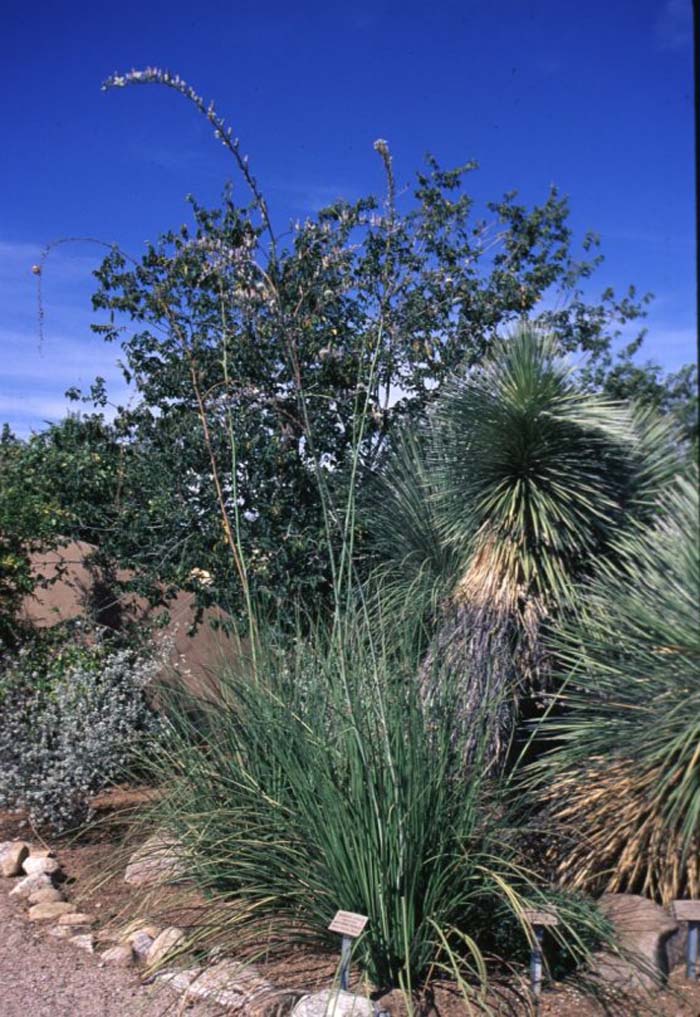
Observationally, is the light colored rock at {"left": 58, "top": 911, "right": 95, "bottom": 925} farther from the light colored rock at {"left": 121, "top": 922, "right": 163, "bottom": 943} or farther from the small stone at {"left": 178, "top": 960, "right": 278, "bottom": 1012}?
the small stone at {"left": 178, "top": 960, "right": 278, "bottom": 1012}

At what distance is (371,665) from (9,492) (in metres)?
4.43

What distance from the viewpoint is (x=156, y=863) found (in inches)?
252

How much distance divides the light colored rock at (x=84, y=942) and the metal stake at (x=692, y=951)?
3003mm

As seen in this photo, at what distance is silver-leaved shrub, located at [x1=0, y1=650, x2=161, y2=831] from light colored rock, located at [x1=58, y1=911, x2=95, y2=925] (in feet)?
4.04

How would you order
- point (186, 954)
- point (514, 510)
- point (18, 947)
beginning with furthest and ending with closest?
point (514, 510)
point (18, 947)
point (186, 954)

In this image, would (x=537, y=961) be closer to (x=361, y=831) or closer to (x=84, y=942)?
(x=361, y=831)

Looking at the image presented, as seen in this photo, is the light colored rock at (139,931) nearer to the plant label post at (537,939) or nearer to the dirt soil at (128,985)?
the dirt soil at (128,985)

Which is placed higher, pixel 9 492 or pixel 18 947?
pixel 9 492

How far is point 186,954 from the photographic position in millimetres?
5477

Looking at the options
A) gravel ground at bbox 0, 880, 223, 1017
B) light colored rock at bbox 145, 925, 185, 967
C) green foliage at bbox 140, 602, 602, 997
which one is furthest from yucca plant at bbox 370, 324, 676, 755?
gravel ground at bbox 0, 880, 223, 1017

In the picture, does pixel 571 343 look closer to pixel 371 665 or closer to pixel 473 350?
pixel 473 350

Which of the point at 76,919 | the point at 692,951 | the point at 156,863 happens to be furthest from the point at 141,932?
the point at 692,951

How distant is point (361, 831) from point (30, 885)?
3008 mm

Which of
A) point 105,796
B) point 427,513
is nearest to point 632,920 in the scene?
point 427,513
